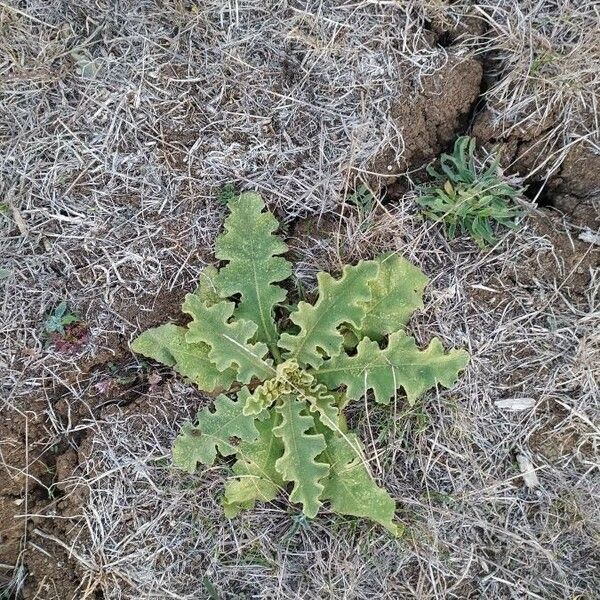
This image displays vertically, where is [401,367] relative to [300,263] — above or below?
below

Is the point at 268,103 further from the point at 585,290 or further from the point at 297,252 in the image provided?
the point at 585,290

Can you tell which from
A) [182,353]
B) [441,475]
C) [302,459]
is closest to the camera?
[302,459]

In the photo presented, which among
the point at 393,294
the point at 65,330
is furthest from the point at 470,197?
the point at 65,330

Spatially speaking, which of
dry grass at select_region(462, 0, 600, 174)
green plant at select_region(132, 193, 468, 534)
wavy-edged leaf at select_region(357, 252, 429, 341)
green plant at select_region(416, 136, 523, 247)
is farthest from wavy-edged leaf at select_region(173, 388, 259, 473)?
dry grass at select_region(462, 0, 600, 174)

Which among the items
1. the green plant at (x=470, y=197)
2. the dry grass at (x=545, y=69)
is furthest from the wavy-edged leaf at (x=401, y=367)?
the dry grass at (x=545, y=69)

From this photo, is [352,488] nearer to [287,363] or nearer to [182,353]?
[287,363]

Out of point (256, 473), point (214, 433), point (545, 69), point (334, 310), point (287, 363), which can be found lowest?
point (256, 473)

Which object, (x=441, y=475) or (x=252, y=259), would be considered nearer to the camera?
(x=252, y=259)
